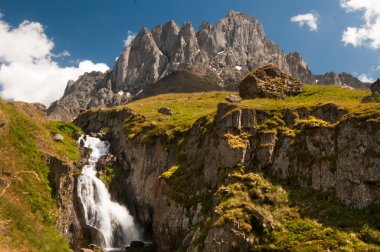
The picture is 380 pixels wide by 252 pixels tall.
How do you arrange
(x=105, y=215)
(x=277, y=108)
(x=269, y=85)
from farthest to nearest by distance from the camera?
(x=269, y=85) < (x=105, y=215) < (x=277, y=108)

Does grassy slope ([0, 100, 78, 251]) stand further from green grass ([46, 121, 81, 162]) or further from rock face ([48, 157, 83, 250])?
green grass ([46, 121, 81, 162])

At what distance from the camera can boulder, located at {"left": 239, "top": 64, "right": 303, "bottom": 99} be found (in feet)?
198

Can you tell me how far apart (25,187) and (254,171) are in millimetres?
23695

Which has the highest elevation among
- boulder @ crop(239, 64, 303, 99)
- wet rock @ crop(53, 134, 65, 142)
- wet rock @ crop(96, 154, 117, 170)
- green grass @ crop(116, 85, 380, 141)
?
boulder @ crop(239, 64, 303, 99)

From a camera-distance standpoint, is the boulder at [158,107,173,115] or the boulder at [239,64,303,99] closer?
the boulder at [239,64,303,99]

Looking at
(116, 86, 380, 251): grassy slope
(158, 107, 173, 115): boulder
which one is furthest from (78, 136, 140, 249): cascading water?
(158, 107, 173, 115): boulder

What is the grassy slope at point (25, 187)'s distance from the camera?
33.3 metres

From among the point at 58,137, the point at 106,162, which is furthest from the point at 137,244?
the point at 58,137

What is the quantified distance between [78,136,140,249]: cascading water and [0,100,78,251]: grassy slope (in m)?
9.97

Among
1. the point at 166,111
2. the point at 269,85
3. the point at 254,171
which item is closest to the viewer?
the point at 254,171

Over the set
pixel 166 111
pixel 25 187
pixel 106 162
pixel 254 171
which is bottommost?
pixel 25 187

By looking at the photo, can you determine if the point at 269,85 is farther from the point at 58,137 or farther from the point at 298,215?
the point at 58,137

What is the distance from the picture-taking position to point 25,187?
4003 cm

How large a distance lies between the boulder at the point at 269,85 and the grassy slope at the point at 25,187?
1214 inches
